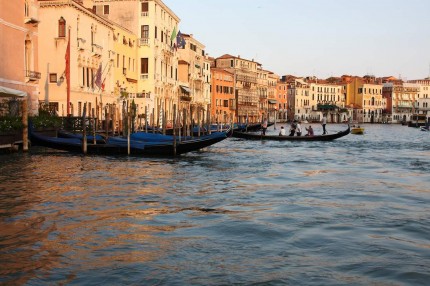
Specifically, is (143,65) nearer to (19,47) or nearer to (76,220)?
(19,47)

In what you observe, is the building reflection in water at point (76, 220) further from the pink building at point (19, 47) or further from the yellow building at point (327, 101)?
the yellow building at point (327, 101)

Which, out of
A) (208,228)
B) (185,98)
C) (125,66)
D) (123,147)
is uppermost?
(125,66)

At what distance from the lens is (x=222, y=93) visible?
59250 millimetres

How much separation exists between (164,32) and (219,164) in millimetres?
23890

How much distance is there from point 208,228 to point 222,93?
52.9 metres

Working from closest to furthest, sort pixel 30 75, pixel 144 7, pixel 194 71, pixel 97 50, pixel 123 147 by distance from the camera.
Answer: pixel 123 147 → pixel 30 75 → pixel 97 50 → pixel 144 7 → pixel 194 71

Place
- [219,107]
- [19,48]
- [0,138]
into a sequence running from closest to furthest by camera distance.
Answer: [0,138], [19,48], [219,107]

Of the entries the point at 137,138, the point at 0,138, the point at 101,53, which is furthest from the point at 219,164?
the point at 101,53

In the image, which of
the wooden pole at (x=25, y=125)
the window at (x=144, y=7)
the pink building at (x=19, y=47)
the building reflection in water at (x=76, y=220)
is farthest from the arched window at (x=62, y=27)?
the building reflection in water at (x=76, y=220)

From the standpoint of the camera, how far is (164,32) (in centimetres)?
3747

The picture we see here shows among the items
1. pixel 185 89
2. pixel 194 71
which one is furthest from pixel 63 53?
pixel 194 71

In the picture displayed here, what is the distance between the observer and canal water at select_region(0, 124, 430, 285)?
494 centimetres

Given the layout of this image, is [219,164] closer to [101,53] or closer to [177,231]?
[177,231]

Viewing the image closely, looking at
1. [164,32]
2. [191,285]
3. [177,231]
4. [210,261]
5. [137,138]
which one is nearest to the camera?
[191,285]
